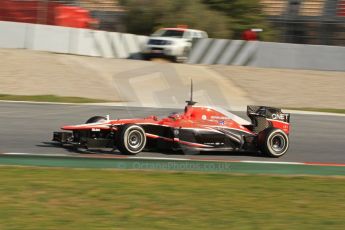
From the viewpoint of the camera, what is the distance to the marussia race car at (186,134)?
9398 millimetres

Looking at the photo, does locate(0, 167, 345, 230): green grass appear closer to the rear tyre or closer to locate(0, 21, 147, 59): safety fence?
the rear tyre

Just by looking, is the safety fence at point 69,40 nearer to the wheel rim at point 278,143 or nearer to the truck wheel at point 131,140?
the truck wheel at point 131,140

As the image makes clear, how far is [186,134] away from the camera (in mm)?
9594

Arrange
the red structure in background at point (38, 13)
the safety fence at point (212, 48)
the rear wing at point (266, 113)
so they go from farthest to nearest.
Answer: the red structure in background at point (38, 13), the safety fence at point (212, 48), the rear wing at point (266, 113)

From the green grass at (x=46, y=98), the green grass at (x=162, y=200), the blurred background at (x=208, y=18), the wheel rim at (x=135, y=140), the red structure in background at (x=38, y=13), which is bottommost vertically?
the green grass at (x=162, y=200)

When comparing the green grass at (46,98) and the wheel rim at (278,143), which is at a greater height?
the green grass at (46,98)

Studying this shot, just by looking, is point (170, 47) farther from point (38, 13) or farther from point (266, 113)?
point (266, 113)

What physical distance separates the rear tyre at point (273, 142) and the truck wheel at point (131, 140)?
191 cm

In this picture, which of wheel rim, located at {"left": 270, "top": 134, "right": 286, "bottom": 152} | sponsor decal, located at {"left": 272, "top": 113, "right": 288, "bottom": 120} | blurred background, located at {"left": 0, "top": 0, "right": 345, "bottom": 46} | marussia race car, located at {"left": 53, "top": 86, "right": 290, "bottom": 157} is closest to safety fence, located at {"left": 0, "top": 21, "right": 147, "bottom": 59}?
blurred background, located at {"left": 0, "top": 0, "right": 345, "bottom": 46}

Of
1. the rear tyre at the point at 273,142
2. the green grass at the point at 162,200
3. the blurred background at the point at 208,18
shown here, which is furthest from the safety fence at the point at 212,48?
the green grass at the point at 162,200

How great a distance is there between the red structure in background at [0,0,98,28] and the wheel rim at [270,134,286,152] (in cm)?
1870

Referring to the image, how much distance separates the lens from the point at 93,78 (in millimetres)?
21484

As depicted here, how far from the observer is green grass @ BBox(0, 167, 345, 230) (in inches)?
226

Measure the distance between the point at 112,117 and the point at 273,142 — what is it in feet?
17.1
